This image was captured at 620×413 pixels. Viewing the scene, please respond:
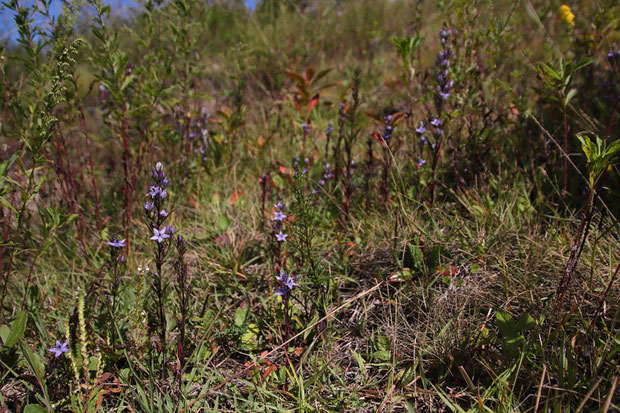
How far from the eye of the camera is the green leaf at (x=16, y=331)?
1.61m

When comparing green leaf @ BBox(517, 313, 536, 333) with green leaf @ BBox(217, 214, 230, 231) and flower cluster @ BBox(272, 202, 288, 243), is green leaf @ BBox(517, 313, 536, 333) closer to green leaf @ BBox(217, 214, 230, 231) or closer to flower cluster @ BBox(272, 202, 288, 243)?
flower cluster @ BBox(272, 202, 288, 243)

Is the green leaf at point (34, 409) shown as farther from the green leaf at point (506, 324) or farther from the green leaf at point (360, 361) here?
the green leaf at point (506, 324)

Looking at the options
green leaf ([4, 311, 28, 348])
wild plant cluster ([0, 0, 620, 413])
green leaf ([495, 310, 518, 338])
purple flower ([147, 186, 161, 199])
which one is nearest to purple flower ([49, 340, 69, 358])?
wild plant cluster ([0, 0, 620, 413])

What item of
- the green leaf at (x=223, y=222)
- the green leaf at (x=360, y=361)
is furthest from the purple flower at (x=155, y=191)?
the green leaf at (x=223, y=222)

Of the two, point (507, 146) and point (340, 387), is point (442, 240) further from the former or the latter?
point (507, 146)

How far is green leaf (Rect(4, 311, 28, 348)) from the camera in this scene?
63.3 inches

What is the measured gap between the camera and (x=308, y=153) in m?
3.39

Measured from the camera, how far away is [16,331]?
1611 millimetres

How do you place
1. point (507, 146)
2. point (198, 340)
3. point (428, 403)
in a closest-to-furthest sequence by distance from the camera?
point (428, 403) → point (198, 340) → point (507, 146)

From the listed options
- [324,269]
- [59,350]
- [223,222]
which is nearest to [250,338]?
[324,269]

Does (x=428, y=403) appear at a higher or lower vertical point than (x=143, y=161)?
lower

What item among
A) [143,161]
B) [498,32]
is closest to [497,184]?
[498,32]

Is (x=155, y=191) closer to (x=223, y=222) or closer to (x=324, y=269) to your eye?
(x=324, y=269)

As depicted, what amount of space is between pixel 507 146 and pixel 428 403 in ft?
6.59
